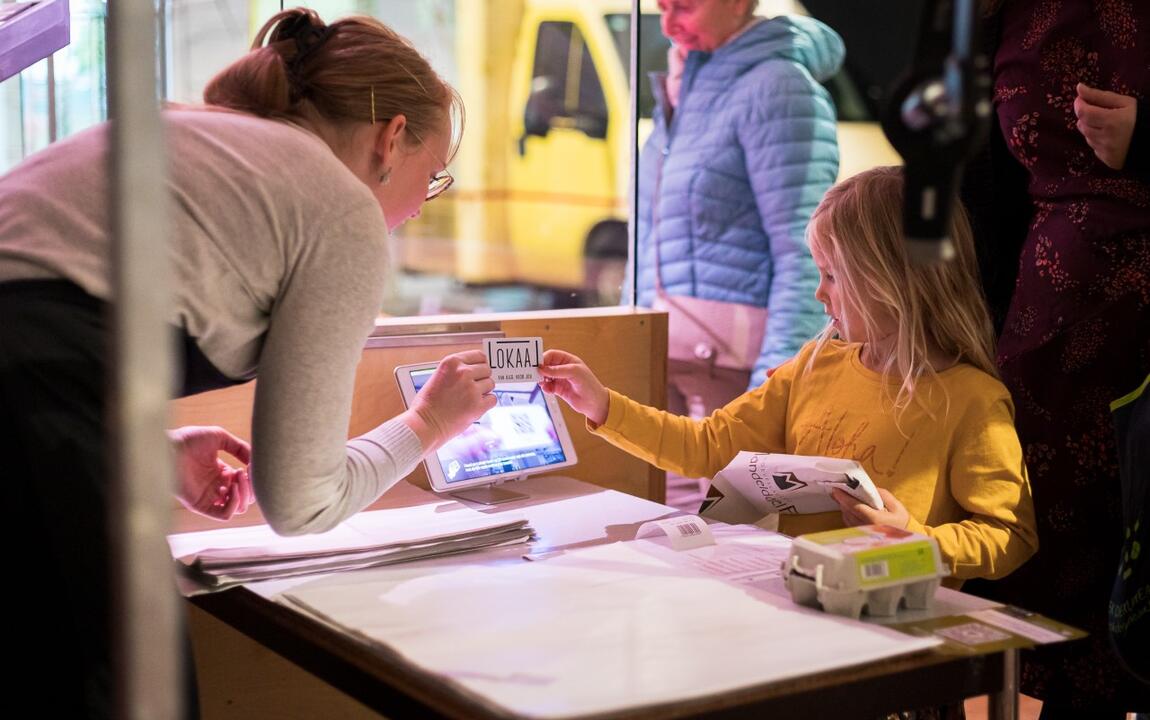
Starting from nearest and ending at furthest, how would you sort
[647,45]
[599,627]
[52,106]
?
1. [599,627]
2. [52,106]
3. [647,45]

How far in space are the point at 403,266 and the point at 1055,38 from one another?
4242mm

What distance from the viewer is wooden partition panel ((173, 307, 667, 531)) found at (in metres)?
1.79

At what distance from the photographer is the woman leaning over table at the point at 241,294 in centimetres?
104

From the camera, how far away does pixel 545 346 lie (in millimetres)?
2070

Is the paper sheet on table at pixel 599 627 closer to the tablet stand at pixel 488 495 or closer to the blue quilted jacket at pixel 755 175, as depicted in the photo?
the tablet stand at pixel 488 495

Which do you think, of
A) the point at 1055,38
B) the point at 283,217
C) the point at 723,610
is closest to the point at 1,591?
the point at 283,217

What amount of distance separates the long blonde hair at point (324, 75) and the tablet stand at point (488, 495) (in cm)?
63

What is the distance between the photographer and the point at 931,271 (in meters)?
1.80

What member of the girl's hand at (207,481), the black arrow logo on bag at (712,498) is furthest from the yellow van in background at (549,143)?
the girl's hand at (207,481)

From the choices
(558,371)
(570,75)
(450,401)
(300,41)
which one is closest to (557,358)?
(558,371)

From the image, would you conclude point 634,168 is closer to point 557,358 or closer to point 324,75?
point 557,358

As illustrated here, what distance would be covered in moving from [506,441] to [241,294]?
2.47 ft

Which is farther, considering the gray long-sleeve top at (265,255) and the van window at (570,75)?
the van window at (570,75)

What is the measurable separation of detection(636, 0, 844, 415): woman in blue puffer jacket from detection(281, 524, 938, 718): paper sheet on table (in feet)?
5.46
